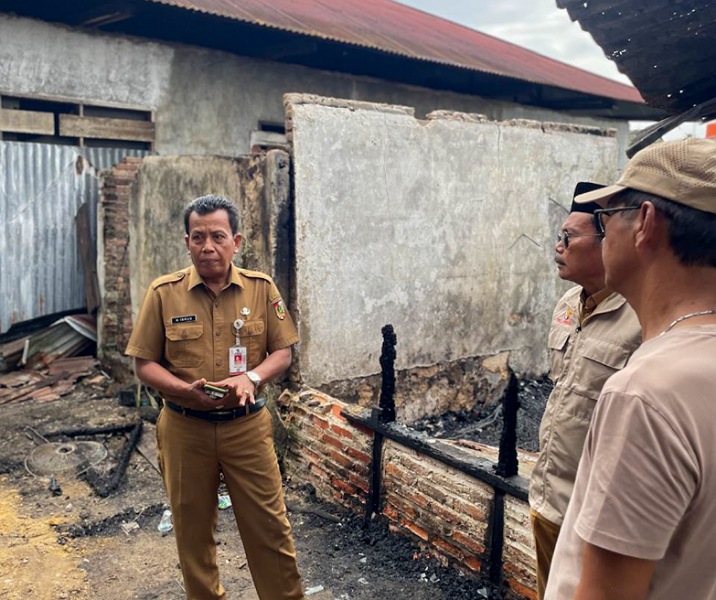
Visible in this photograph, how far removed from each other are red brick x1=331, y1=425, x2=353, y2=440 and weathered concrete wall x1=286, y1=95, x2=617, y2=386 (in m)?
0.52

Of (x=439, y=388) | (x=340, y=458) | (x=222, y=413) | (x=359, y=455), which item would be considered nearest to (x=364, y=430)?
(x=359, y=455)

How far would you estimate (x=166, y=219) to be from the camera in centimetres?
567

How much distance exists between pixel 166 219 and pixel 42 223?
186 cm

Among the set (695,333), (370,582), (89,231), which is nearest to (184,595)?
(370,582)

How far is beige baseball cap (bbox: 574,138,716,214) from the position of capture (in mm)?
1098

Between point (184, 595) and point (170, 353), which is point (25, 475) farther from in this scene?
point (170, 353)

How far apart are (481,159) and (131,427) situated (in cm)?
367

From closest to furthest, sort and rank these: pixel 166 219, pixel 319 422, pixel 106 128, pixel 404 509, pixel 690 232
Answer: pixel 690 232
pixel 404 509
pixel 319 422
pixel 166 219
pixel 106 128

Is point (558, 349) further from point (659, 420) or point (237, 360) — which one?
point (237, 360)

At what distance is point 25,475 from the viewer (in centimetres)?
449

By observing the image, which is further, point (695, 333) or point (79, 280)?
point (79, 280)

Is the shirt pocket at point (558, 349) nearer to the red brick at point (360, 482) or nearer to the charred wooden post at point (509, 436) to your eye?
the charred wooden post at point (509, 436)

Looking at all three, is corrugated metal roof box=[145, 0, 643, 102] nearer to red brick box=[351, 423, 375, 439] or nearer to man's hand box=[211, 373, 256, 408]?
red brick box=[351, 423, 375, 439]

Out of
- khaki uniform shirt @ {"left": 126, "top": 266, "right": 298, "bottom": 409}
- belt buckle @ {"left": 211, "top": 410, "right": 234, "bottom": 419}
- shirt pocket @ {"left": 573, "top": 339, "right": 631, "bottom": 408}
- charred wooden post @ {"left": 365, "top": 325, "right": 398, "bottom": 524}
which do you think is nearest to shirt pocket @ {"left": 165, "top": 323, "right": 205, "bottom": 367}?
khaki uniform shirt @ {"left": 126, "top": 266, "right": 298, "bottom": 409}
